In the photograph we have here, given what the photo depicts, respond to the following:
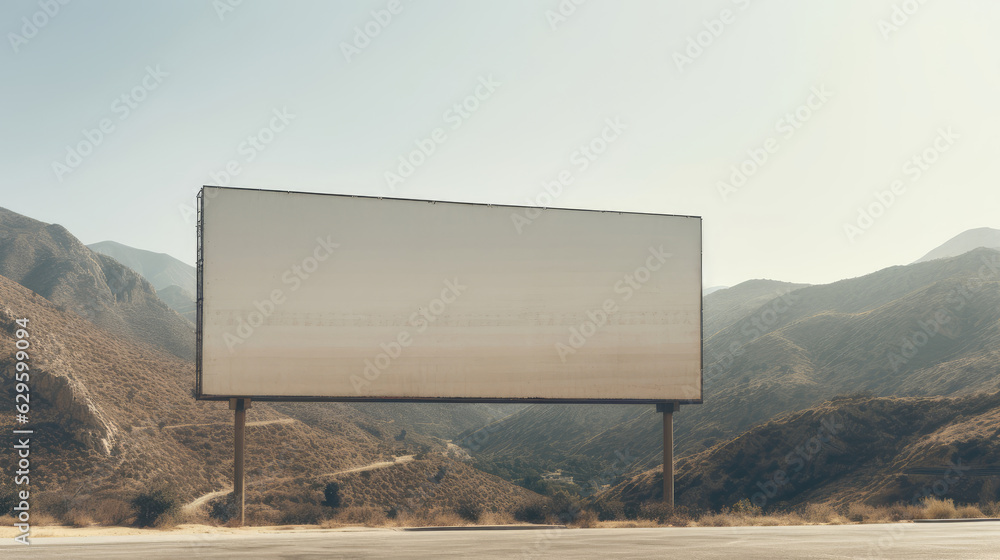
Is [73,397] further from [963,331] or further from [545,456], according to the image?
Result: [963,331]

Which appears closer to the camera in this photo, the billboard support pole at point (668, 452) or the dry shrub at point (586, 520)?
the dry shrub at point (586, 520)

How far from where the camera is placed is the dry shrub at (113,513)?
1769cm

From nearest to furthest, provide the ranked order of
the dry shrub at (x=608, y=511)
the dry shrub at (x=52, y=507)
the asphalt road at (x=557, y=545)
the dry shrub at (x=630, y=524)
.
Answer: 1. the asphalt road at (x=557, y=545)
2. the dry shrub at (x=52, y=507)
3. the dry shrub at (x=630, y=524)
4. the dry shrub at (x=608, y=511)

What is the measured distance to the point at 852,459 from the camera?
33938 mm

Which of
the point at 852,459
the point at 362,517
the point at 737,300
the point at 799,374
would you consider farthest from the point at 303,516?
the point at 737,300

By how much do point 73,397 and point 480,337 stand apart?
82.7 ft

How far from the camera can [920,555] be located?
11.1 m

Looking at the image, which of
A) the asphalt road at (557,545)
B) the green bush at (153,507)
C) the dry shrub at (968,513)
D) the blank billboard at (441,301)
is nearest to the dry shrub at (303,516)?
the asphalt road at (557,545)

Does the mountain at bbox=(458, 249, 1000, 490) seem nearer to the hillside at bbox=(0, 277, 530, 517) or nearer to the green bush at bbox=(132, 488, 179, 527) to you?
the hillside at bbox=(0, 277, 530, 517)

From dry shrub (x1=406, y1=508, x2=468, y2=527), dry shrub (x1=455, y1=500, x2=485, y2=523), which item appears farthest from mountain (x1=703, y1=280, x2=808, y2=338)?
dry shrub (x1=406, y1=508, x2=468, y2=527)

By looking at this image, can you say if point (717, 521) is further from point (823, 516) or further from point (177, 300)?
point (177, 300)

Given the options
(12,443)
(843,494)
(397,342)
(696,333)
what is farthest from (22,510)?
(843,494)

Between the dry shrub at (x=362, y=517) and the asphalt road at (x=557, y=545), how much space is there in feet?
8.16

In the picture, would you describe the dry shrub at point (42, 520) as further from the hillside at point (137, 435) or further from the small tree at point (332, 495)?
the small tree at point (332, 495)
